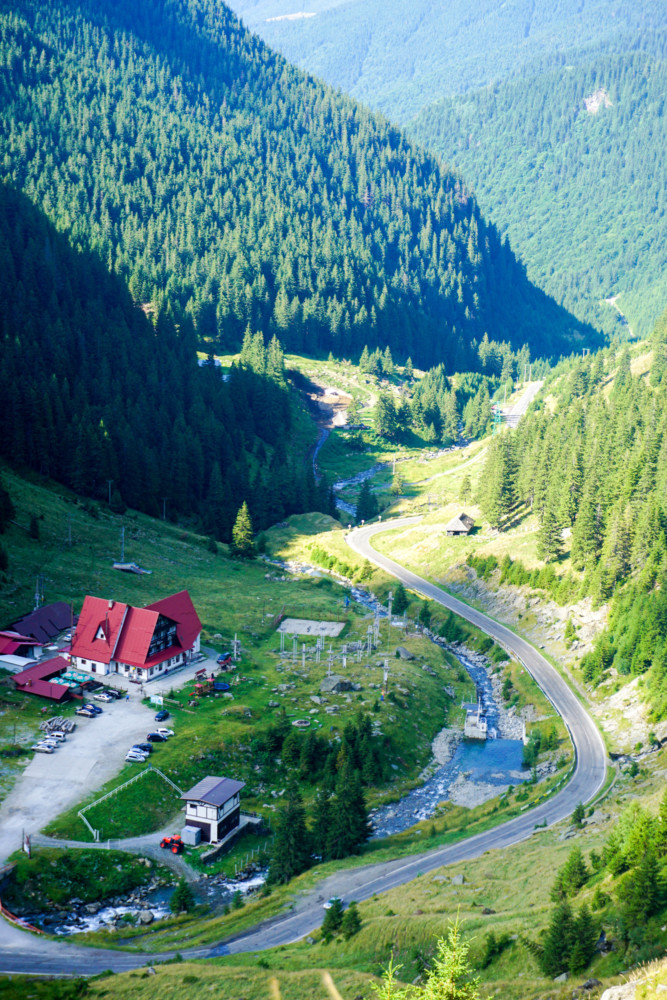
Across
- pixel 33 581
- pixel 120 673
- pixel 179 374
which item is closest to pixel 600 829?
pixel 120 673

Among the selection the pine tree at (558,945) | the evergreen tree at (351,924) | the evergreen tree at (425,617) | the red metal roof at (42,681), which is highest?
the evergreen tree at (425,617)

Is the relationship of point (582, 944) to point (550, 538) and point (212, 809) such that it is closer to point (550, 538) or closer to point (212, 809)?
point (212, 809)

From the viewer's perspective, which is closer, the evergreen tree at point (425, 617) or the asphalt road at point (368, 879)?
the asphalt road at point (368, 879)

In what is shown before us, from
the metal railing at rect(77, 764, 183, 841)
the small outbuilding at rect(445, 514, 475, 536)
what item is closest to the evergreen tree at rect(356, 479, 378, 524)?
the small outbuilding at rect(445, 514, 475, 536)

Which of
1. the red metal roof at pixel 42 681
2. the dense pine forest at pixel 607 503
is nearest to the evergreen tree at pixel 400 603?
the dense pine forest at pixel 607 503

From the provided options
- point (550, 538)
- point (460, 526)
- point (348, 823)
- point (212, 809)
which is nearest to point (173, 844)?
point (212, 809)

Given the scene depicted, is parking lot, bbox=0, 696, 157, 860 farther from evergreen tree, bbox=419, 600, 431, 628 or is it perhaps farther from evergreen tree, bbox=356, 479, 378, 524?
evergreen tree, bbox=356, 479, 378, 524

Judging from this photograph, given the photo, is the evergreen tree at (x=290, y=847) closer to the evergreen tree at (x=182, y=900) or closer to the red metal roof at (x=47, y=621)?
the evergreen tree at (x=182, y=900)
